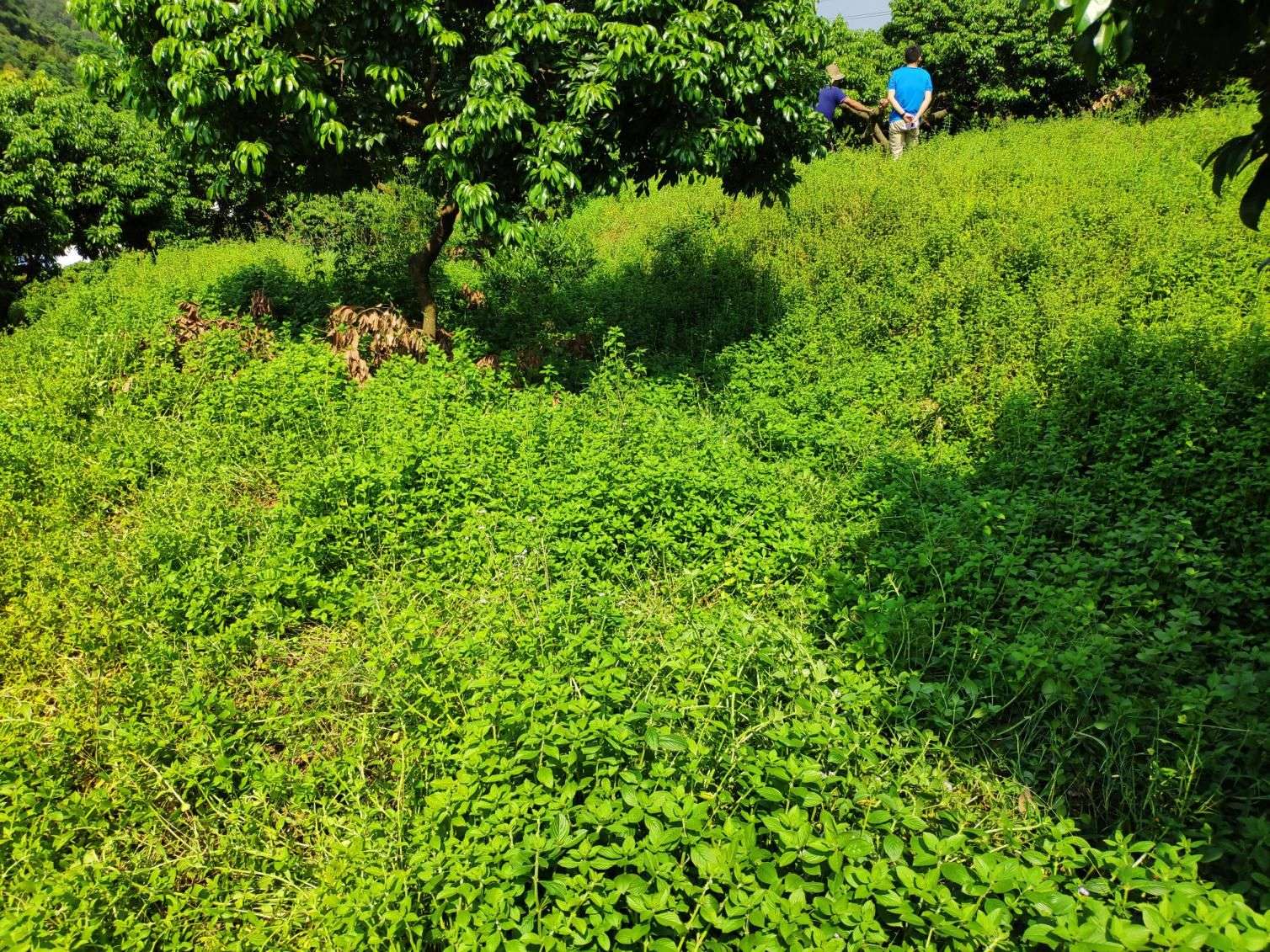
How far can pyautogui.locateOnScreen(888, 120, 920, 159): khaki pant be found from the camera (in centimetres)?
1163

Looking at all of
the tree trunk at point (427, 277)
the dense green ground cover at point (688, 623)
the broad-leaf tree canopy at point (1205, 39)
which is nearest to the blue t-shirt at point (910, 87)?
the dense green ground cover at point (688, 623)

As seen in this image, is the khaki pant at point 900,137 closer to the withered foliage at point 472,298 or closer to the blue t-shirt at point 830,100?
the blue t-shirt at point 830,100

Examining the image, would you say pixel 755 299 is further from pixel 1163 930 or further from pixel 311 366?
pixel 1163 930

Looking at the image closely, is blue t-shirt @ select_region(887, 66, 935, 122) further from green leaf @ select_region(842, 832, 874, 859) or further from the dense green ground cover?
green leaf @ select_region(842, 832, 874, 859)

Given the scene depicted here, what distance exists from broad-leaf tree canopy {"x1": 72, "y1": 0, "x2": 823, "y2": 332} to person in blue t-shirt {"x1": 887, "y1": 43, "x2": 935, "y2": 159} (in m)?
5.84

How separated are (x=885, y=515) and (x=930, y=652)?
3.72 feet

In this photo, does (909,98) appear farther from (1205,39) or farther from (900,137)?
(1205,39)

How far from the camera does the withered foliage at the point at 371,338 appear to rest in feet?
23.8

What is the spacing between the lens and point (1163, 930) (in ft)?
6.04

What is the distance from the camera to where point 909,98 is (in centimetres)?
1154

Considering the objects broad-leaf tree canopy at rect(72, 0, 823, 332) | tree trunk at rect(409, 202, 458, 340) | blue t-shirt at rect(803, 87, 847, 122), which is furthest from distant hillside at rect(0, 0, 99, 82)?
broad-leaf tree canopy at rect(72, 0, 823, 332)

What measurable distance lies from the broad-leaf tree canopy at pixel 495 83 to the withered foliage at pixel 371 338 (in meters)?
1.45

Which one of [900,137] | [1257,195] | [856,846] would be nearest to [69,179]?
[900,137]

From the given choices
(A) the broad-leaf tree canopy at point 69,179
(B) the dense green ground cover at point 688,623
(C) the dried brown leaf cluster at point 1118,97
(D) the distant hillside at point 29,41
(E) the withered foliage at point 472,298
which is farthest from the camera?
(D) the distant hillside at point 29,41
